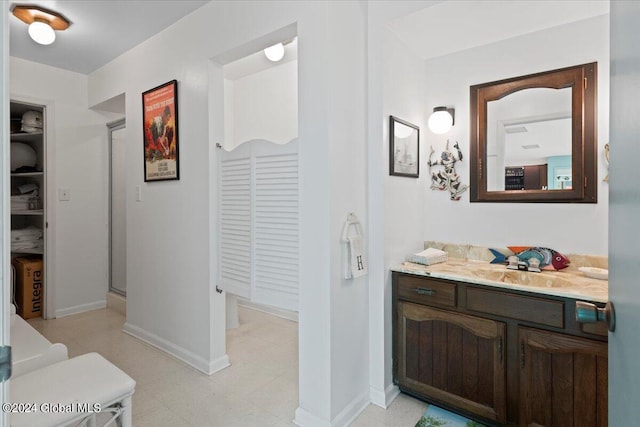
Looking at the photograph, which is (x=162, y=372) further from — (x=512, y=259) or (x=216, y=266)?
(x=512, y=259)

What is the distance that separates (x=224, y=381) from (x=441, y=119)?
2.33 m

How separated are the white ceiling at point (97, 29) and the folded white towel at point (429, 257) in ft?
7.35

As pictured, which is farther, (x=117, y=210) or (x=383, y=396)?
(x=117, y=210)

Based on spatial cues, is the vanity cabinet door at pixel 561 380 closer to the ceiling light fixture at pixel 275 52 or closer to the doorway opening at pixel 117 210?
the ceiling light fixture at pixel 275 52

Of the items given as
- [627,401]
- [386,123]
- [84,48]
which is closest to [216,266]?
[386,123]

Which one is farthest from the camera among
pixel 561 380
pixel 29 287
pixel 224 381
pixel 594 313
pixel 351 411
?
pixel 29 287

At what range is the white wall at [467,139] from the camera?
6.22 ft

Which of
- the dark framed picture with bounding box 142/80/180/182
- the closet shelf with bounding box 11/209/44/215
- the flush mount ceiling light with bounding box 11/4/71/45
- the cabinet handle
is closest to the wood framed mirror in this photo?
the cabinet handle

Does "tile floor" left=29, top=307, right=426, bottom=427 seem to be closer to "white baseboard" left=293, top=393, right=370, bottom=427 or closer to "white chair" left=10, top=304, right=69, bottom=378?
"white baseboard" left=293, top=393, right=370, bottom=427

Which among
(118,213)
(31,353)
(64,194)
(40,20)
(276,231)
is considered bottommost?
(31,353)

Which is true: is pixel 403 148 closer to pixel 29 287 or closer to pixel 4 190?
pixel 4 190

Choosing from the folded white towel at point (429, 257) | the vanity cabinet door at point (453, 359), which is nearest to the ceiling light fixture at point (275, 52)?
the folded white towel at point (429, 257)

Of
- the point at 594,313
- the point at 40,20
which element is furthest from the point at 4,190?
the point at 40,20

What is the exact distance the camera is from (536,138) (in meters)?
2.11
